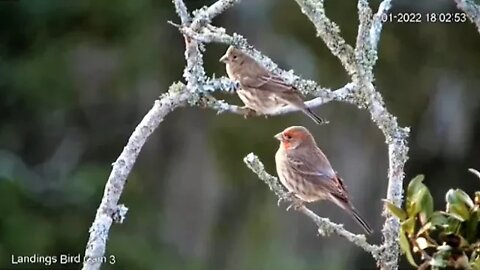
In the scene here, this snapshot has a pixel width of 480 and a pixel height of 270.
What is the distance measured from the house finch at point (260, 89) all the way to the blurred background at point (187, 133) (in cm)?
99

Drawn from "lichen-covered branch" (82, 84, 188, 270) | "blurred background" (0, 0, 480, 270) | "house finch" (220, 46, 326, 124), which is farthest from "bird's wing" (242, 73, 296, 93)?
"blurred background" (0, 0, 480, 270)

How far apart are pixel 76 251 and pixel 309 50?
3.30 ft

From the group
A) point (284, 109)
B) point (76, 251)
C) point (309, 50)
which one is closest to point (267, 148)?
point (309, 50)

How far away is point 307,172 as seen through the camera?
1.85 metres

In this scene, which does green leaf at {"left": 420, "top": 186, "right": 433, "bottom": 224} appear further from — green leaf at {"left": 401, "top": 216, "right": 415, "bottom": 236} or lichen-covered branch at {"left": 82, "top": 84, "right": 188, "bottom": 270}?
lichen-covered branch at {"left": 82, "top": 84, "right": 188, "bottom": 270}

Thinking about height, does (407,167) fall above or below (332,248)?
above

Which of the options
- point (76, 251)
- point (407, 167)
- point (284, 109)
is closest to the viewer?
point (284, 109)

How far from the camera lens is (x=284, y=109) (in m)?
1.72

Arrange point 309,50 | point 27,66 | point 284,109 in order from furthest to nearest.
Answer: point 309,50
point 27,66
point 284,109

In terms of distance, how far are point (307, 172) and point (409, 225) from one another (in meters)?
0.70

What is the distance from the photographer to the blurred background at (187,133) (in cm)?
302

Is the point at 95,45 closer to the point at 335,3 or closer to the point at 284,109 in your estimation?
the point at 335,3

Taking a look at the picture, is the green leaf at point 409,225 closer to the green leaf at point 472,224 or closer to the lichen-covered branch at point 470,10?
the green leaf at point 472,224

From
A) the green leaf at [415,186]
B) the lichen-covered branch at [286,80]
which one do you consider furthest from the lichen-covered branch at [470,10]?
the green leaf at [415,186]
